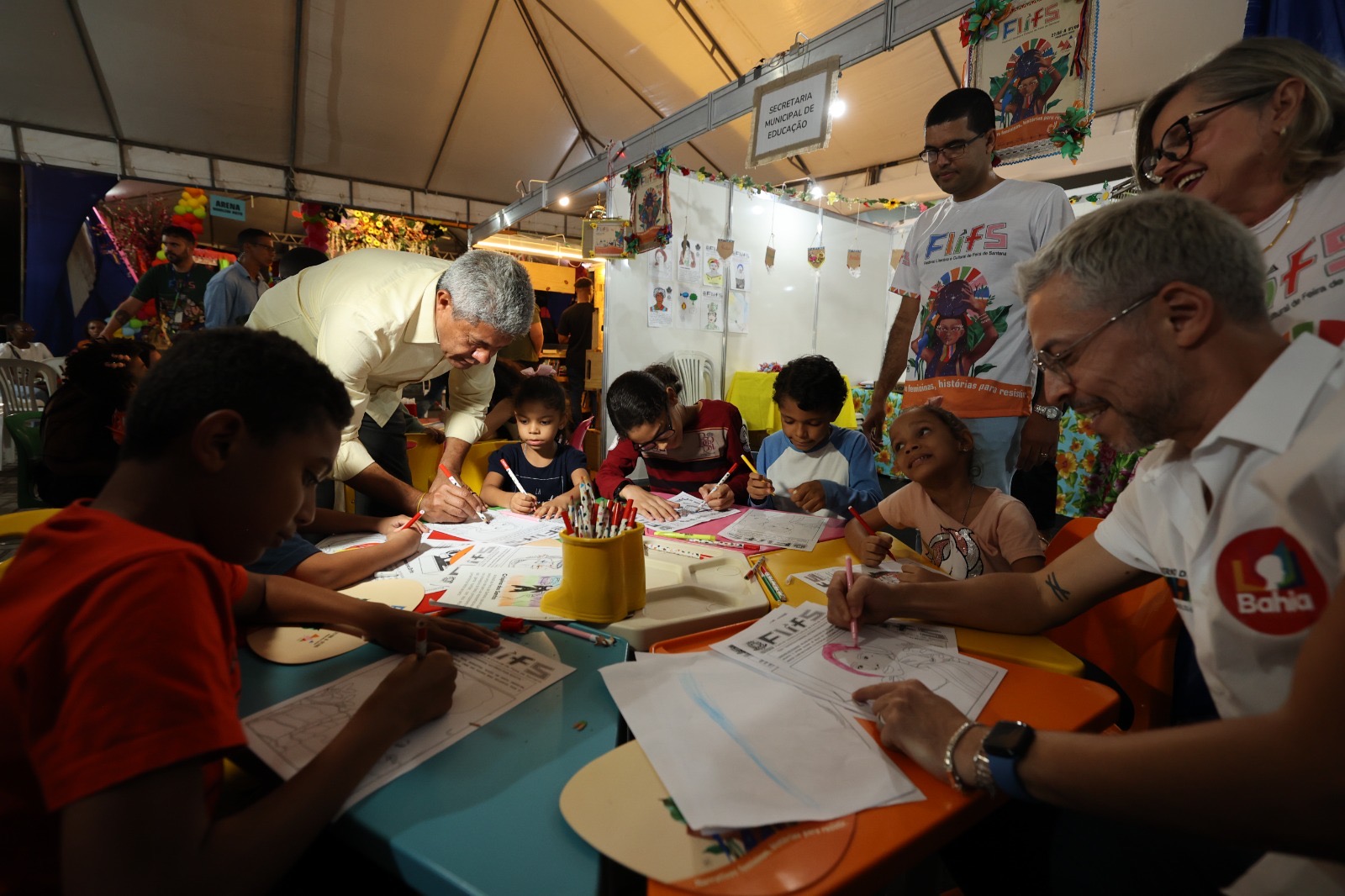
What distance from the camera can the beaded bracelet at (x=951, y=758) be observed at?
2.19 feet

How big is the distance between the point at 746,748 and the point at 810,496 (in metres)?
1.34

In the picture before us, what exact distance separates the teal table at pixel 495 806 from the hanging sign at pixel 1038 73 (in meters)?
2.08

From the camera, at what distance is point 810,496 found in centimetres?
198

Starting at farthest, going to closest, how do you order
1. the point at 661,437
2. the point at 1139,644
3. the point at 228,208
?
the point at 228,208 → the point at 661,437 → the point at 1139,644

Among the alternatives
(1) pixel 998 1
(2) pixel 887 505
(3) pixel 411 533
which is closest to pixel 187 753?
(3) pixel 411 533

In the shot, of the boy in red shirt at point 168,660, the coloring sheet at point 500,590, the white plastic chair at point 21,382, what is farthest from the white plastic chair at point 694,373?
the white plastic chair at point 21,382

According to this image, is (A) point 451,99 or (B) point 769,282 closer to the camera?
(B) point 769,282

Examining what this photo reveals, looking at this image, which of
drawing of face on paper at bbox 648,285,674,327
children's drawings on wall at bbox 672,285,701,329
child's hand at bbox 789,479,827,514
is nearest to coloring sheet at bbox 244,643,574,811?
child's hand at bbox 789,479,827,514

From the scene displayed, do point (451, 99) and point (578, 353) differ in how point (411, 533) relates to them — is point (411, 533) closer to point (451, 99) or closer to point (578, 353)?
point (578, 353)

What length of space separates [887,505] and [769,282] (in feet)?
11.7

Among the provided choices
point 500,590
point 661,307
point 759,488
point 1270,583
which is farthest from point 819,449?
point 661,307

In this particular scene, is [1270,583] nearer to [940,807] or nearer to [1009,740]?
[1009,740]

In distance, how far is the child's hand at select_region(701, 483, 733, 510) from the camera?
2.01m

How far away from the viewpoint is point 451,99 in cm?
602
